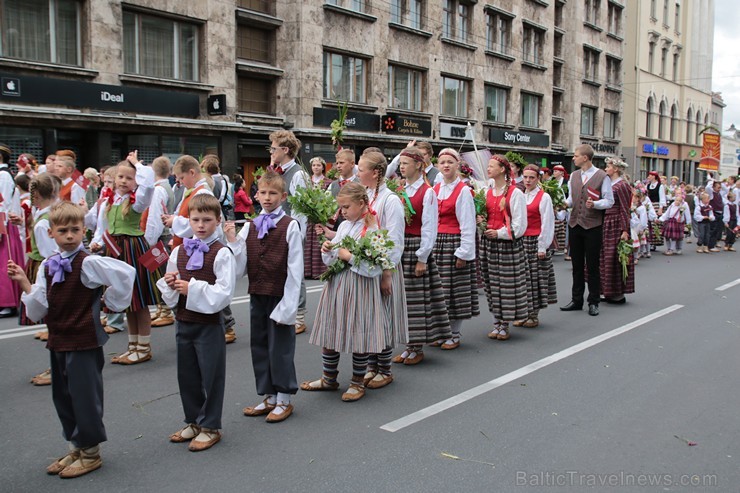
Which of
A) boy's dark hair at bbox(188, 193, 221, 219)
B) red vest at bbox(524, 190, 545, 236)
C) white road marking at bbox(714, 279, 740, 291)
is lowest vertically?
white road marking at bbox(714, 279, 740, 291)

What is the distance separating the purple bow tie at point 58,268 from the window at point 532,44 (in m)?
35.8

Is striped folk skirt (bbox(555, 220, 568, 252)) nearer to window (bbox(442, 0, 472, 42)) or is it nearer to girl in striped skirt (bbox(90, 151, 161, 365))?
girl in striped skirt (bbox(90, 151, 161, 365))

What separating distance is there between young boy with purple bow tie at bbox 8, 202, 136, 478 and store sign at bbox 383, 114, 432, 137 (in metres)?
23.1

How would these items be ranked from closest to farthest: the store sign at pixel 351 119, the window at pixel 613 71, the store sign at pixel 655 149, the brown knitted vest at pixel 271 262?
the brown knitted vest at pixel 271 262
the store sign at pixel 351 119
the window at pixel 613 71
the store sign at pixel 655 149

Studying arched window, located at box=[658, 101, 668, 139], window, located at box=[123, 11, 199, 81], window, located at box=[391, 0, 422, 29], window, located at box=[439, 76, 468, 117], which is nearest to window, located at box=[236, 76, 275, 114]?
window, located at box=[123, 11, 199, 81]

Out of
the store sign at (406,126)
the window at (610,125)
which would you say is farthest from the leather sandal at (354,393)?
the window at (610,125)

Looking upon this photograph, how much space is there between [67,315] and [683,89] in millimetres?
60766

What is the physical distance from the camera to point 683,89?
56719 mm

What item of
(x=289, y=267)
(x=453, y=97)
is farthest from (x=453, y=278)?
(x=453, y=97)

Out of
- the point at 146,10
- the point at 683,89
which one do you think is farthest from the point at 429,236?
the point at 683,89

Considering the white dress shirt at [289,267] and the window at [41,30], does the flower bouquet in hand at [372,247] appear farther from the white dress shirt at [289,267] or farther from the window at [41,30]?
the window at [41,30]

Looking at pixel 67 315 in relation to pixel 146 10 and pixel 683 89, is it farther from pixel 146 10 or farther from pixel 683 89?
pixel 683 89

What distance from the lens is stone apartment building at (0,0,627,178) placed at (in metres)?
17.1

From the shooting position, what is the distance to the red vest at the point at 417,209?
6570 millimetres
